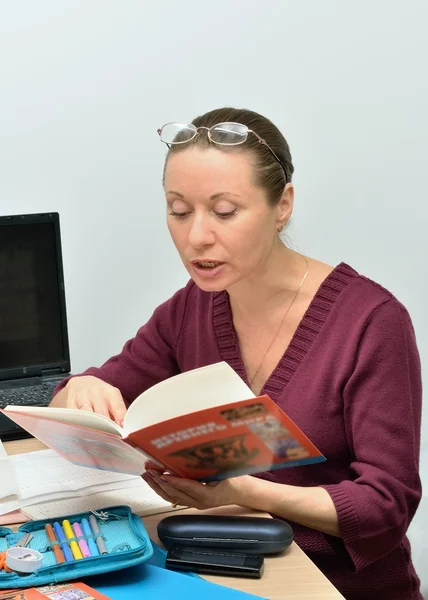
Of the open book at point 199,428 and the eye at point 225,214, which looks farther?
the eye at point 225,214

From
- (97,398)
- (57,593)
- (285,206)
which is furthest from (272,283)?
(57,593)

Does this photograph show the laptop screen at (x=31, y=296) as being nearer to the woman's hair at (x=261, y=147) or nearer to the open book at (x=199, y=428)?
the woman's hair at (x=261, y=147)

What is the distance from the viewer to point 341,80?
7.21 ft

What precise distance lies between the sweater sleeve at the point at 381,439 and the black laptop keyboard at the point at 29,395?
26.5 inches

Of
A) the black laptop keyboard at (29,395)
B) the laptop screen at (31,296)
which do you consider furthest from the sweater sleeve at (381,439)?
the laptop screen at (31,296)

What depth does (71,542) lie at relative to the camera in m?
1.04

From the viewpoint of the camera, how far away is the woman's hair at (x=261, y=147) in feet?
4.48

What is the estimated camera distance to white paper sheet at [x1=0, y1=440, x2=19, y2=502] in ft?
4.10

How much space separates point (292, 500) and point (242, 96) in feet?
4.06

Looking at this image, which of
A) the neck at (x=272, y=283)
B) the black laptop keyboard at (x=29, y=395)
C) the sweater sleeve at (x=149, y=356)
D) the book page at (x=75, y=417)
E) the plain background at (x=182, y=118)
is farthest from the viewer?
the plain background at (x=182, y=118)

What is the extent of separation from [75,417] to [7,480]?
28 cm

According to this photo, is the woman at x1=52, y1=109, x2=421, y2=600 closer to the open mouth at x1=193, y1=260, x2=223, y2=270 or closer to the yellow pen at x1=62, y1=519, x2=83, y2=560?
the open mouth at x1=193, y1=260, x2=223, y2=270

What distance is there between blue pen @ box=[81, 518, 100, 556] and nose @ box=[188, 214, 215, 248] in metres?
0.42

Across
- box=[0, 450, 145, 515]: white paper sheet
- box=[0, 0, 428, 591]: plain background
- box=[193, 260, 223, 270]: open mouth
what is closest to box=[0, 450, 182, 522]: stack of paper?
box=[0, 450, 145, 515]: white paper sheet
